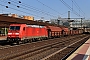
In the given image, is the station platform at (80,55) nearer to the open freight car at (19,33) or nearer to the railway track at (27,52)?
the railway track at (27,52)

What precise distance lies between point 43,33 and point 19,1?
14.0 m

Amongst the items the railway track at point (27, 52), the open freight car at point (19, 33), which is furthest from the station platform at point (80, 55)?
the open freight car at point (19, 33)

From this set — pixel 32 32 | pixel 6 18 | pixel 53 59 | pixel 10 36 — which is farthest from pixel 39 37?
pixel 53 59

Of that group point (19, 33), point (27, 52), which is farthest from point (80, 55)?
point (19, 33)

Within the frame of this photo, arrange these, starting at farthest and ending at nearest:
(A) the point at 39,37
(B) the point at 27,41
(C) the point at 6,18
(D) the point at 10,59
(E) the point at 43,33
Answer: (E) the point at 43,33 < (A) the point at 39,37 < (C) the point at 6,18 < (B) the point at 27,41 < (D) the point at 10,59

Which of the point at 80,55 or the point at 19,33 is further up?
the point at 19,33

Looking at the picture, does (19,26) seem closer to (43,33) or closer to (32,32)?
(32,32)

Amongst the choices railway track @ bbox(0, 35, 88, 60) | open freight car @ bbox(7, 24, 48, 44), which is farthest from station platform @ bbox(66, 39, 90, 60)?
open freight car @ bbox(7, 24, 48, 44)

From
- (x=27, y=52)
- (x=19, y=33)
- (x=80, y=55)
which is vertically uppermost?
(x=19, y=33)

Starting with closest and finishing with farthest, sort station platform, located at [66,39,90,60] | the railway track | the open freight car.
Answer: station platform, located at [66,39,90,60] < the railway track < the open freight car

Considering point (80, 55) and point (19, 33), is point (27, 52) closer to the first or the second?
point (80, 55)

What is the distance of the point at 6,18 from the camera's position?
32.3 meters

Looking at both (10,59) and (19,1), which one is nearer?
(10,59)

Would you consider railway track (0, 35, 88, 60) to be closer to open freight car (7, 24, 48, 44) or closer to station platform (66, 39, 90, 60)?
station platform (66, 39, 90, 60)
